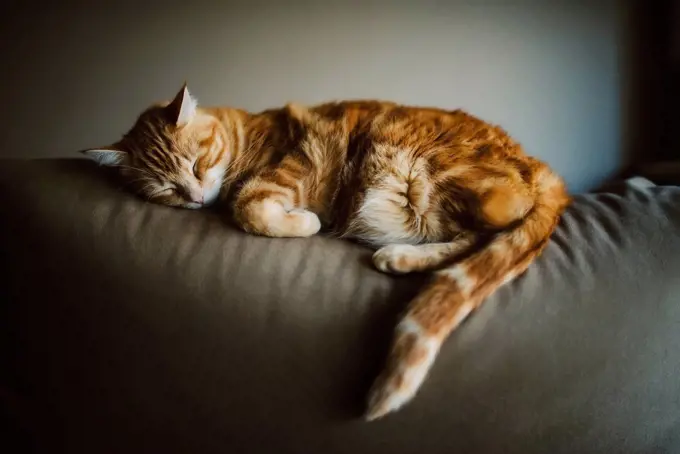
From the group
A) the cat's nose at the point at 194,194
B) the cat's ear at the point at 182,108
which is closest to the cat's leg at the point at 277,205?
the cat's nose at the point at 194,194

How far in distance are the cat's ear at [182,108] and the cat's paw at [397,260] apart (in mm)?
568

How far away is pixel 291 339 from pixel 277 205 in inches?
12.4

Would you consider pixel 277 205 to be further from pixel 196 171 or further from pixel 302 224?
pixel 196 171

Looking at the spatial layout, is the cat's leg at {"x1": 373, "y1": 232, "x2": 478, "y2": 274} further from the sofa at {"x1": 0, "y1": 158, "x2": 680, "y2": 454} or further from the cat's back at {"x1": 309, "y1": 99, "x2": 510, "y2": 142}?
the cat's back at {"x1": 309, "y1": 99, "x2": 510, "y2": 142}

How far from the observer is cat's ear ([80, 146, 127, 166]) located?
1.23 metres

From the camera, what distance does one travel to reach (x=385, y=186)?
1214 mm

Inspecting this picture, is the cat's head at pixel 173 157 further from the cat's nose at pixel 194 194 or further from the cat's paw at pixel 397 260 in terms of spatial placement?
the cat's paw at pixel 397 260

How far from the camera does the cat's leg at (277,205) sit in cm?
113

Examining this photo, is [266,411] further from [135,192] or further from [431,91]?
[431,91]

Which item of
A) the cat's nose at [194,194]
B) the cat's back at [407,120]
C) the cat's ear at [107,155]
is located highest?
the cat's back at [407,120]

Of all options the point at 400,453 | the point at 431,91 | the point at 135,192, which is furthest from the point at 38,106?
the point at 400,453

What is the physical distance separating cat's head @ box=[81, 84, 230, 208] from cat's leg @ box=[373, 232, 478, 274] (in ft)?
1.56

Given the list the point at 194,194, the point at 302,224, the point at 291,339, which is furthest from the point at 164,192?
the point at 291,339

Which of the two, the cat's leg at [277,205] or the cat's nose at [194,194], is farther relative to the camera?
the cat's nose at [194,194]
